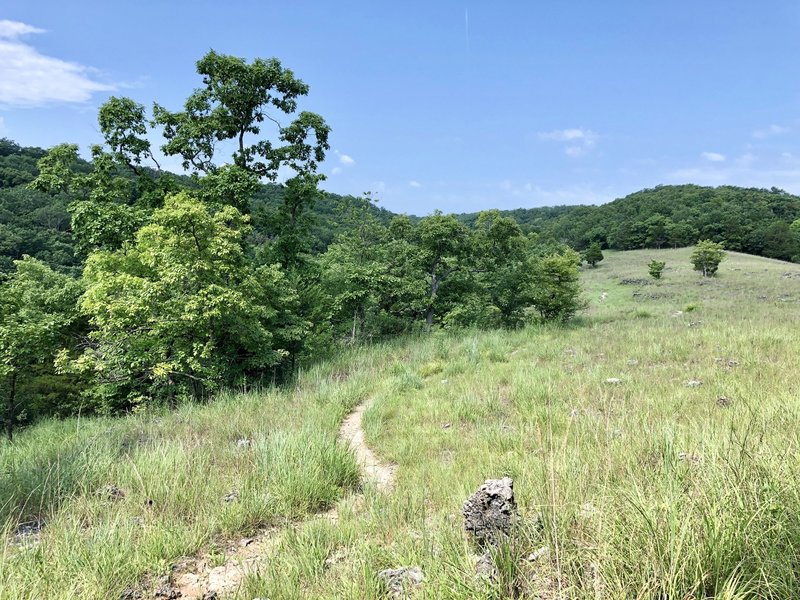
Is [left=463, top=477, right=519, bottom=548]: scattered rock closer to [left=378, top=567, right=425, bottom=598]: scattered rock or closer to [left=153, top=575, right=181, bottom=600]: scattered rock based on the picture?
[left=378, top=567, right=425, bottom=598]: scattered rock

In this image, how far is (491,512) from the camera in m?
2.72

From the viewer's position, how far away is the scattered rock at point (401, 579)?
2.42 metres

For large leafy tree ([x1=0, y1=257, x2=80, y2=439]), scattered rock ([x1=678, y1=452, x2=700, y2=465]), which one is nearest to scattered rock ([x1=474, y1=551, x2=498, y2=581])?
scattered rock ([x1=678, y1=452, x2=700, y2=465])

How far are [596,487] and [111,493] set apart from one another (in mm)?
4772

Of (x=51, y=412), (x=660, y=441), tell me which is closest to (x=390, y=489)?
(x=660, y=441)

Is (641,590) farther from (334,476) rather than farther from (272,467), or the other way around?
(272,467)

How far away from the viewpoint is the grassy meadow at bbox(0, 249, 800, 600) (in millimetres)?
2061

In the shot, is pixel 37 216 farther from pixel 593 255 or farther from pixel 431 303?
pixel 593 255

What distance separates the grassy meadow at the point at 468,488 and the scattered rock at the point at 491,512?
0.12m

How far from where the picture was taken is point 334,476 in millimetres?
4621

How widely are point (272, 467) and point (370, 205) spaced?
79.9 ft

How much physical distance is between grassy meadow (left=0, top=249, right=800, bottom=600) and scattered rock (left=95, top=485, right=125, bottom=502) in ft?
0.11

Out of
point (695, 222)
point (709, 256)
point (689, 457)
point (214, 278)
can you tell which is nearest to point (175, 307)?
point (214, 278)

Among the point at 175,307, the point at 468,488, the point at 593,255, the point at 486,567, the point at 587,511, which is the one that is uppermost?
the point at 593,255
